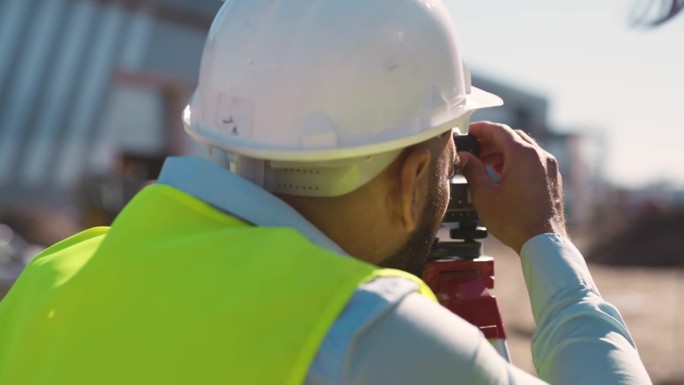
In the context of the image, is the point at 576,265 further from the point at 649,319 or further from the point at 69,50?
the point at 69,50

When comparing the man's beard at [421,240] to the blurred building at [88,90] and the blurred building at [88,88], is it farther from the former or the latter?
the blurred building at [88,88]

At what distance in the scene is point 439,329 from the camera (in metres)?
1.00

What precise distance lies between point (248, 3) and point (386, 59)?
0.26 meters

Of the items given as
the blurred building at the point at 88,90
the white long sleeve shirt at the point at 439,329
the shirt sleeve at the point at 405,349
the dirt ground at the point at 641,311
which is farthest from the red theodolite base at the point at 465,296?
the blurred building at the point at 88,90

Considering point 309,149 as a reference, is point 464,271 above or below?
below

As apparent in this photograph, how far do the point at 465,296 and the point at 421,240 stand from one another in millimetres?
366

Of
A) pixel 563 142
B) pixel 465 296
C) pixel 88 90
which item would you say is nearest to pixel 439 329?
pixel 465 296

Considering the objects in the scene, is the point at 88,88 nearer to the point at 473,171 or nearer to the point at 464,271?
the point at 464,271

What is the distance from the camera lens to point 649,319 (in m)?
11.2

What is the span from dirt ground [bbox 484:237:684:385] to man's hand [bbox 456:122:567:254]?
600 cm

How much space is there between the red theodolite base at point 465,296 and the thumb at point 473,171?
0.21 meters

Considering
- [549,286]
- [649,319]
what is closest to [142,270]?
[549,286]

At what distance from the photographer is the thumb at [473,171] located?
5.43ft

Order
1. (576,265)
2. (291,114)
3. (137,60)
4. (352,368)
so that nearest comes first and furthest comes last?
(352,368)
(291,114)
(576,265)
(137,60)
